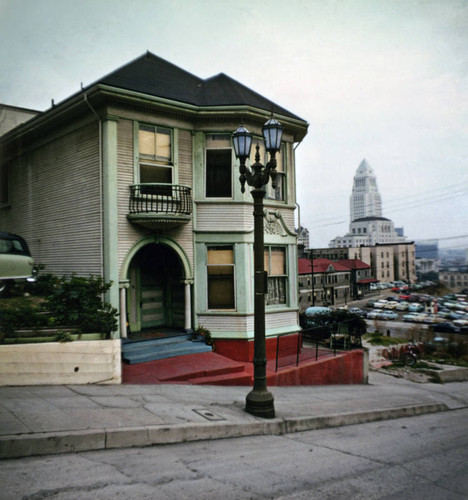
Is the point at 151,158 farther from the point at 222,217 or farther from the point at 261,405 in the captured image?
the point at 261,405

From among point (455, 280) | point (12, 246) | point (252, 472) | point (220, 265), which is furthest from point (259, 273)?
point (455, 280)

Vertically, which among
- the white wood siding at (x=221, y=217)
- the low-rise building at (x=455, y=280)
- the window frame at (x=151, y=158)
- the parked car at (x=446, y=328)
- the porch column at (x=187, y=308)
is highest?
the window frame at (x=151, y=158)

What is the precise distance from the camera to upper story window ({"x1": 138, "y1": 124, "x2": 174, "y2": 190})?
12.0 meters

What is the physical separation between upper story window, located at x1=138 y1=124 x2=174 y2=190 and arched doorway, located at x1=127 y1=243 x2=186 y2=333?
2.10 m

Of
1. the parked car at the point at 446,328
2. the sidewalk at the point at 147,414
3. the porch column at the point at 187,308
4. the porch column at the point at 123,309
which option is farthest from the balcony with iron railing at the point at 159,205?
the parked car at the point at 446,328

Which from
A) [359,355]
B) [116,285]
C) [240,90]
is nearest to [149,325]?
[116,285]

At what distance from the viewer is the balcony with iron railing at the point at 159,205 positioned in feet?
37.8

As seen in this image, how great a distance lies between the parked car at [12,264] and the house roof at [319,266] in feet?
223

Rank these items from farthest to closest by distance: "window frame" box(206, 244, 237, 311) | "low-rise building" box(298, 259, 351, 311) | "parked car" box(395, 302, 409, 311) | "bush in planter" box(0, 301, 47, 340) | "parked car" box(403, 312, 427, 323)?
"parked car" box(395, 302, 409, 311) < "low-rise building" box(298, 259, 351, 311) < "parked car" box(403, 312, 427, 323) < "window frame" box(206, 244, 237, 311) < "bush in planter" box(0, 301, 47, 340)

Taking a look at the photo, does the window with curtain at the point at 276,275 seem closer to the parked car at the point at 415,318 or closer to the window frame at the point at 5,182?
the window frame at the point at 5,182

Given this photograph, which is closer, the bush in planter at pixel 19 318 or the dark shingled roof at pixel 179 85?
the bush in planter at pixel 19 318

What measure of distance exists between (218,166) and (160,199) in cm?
244

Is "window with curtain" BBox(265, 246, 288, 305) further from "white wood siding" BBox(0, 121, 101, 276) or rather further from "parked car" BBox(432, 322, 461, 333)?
"parked car" BBox(432, 322, 461, 333)

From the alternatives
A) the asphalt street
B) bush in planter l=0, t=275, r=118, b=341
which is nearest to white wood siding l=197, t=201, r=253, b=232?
bush in planter l=0, t=275, r=118, b=341
